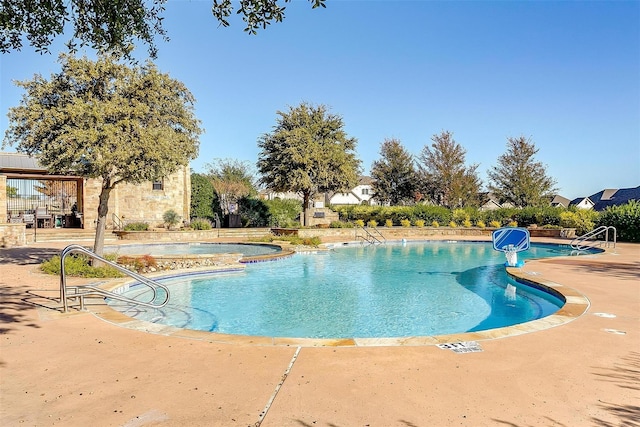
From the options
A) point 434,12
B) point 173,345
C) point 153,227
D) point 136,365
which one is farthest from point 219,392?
point 153,227

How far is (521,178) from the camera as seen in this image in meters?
38.3

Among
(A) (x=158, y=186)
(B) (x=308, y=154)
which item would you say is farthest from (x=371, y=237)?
(A) (x=158, y=186)

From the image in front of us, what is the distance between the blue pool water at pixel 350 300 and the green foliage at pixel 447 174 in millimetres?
22305

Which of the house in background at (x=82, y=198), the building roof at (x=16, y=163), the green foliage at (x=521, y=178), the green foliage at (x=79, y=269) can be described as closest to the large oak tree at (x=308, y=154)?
the house in background at (x=82, y=198)

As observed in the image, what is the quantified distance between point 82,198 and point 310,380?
26.7 meters

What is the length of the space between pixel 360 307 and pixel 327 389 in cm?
579

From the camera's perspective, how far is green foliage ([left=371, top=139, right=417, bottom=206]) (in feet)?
135

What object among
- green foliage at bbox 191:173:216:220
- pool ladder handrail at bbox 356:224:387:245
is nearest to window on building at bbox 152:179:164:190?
green foliage at bbox 191:173:216:220

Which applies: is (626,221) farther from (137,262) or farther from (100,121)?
(100,121)

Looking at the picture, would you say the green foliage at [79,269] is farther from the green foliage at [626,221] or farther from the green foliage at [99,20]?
the green foliage at [626,221]

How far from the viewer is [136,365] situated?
474 cm

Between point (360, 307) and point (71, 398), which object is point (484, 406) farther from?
point (360, 307)

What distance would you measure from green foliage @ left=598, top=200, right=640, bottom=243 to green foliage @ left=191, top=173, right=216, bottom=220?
2487 cm

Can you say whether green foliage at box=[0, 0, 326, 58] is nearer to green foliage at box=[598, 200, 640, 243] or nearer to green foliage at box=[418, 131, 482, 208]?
green foliage at box=[598, 200, 640, 243]
